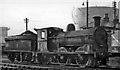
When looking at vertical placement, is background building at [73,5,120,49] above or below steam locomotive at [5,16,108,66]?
above

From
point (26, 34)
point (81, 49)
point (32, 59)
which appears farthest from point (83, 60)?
point (26, 34)

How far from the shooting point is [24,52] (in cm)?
2244

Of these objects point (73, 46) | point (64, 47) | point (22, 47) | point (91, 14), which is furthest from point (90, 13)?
point (73, 46)

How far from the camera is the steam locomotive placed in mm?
17094

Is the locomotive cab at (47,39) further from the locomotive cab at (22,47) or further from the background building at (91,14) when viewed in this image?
the background building at (91,14)

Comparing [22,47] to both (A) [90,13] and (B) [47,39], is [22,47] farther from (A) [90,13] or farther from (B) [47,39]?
(A) [90,13]

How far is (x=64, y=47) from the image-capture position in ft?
63.9

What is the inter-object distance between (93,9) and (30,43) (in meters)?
28.3

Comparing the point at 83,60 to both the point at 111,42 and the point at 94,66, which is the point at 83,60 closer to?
the point at 94,66

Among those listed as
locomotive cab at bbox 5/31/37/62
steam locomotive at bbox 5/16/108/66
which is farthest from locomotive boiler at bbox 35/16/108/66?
locomotive cab at bbox 5/31/37/62

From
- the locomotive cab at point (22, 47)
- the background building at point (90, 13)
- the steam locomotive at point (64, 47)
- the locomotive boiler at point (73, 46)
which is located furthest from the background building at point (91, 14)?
the locomotive boiler at point (73, 46)

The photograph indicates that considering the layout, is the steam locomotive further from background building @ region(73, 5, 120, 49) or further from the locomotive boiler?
background building @ region(73, 5, 120, 49)

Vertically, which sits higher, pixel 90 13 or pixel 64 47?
pixel 90 13

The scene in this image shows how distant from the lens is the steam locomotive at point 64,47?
1709cm
